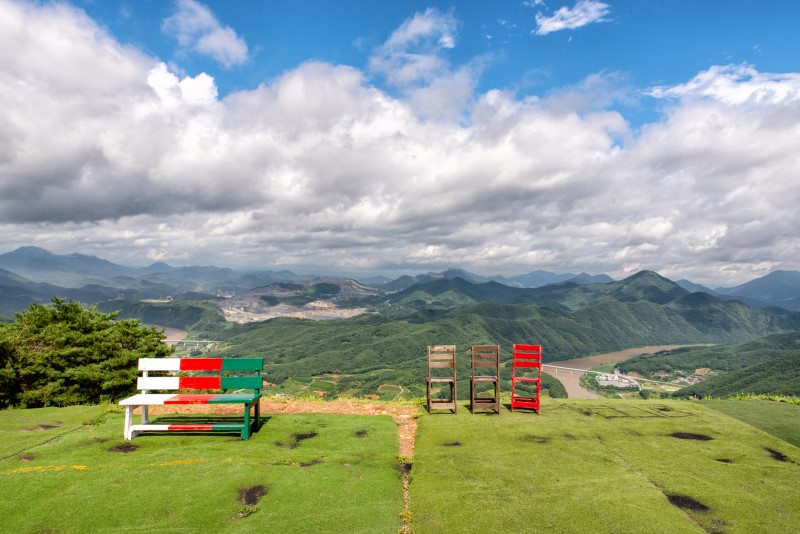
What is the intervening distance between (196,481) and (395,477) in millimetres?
3771

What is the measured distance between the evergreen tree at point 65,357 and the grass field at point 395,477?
297cm

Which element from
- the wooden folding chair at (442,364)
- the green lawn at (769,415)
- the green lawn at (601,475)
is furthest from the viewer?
the wooden folding chair at (442,364)

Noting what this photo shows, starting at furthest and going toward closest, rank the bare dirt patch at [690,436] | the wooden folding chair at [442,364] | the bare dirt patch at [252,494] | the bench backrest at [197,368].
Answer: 1. the wooden folding chair at [442,364]
2. the bare dirt patch at [690,436]
3. the bench backrest at [197,368]
4. the bare dirt patch at [252,494]

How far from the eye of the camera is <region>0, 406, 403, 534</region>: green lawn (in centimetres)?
608

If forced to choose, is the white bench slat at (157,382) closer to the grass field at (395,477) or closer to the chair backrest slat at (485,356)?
the grass field at (395,477)

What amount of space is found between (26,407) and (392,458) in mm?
13459

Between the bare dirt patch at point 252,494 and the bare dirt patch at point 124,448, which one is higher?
the bare dirt patch at point 252,494

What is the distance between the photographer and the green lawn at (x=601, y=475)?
20.9ft

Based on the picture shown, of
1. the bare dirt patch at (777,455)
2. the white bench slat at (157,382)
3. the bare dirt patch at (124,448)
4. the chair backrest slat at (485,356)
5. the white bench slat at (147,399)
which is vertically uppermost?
the chair backrest slat at (485,356)

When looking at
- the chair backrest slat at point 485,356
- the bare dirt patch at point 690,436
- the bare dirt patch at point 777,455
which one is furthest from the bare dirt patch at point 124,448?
the bare dirt patch at point 777,455

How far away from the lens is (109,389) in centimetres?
1560

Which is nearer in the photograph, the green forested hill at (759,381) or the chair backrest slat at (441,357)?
the chair backrest slat at (441,357)

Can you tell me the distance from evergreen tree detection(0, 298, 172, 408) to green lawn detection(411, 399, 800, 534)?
505 inches

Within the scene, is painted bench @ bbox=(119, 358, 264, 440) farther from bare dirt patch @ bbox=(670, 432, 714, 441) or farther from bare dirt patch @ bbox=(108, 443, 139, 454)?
bare dirt patch @ bbox=(670, 432, 714, 441)
